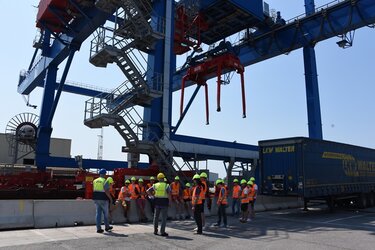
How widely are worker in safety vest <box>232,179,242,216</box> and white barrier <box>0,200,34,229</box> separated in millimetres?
7916

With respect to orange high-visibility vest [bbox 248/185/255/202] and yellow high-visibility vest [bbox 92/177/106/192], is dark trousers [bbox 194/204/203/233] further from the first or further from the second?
orange high-visibility vest [bbox 248/185/255/202]

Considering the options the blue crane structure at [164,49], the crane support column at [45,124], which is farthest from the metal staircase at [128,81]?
the crane support column at [45,124]

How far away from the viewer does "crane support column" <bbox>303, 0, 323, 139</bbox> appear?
26.9 m

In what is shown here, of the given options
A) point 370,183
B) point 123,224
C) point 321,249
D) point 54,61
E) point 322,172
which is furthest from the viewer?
point 54,61

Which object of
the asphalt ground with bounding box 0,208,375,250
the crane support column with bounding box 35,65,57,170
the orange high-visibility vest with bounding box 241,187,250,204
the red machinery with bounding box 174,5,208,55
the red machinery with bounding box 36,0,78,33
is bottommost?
the asphalt ground with bounding box 0,208,375,250

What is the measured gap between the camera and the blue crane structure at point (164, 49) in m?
16.5

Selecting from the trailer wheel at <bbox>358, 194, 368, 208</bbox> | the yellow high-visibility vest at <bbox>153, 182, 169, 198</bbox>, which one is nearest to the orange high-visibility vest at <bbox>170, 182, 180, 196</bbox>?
the yellow high-visibility vest at <bbox>153, 182, 169, 198</bbox>

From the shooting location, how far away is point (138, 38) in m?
16.5

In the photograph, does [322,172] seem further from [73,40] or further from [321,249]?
[73,40]

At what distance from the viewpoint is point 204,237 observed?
9820 mm

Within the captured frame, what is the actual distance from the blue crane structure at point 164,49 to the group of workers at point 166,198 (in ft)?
10.3

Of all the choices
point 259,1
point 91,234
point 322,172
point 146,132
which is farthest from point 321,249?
point 259,1

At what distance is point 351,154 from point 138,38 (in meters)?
13.2

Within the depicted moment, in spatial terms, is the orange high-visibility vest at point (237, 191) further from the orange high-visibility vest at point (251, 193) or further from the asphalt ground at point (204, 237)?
the asphalt ground at point (204, 237)
